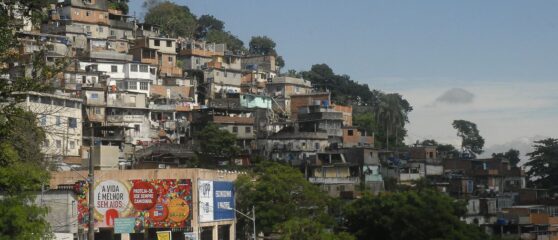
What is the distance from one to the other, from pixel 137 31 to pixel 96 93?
24917 mm

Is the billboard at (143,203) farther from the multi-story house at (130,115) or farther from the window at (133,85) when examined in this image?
the window at (133,85)

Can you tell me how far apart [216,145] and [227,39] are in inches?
2206

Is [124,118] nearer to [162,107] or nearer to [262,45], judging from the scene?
[162,107]

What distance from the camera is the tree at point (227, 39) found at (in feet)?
391

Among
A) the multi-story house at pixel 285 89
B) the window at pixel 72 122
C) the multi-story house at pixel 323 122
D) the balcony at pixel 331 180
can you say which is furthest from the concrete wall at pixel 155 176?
the multi-story house at pixel 285 89

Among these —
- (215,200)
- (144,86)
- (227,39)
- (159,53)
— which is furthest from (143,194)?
(227,39)

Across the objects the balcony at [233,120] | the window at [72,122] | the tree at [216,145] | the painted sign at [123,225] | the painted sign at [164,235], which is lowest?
the painted sign at [164,235]

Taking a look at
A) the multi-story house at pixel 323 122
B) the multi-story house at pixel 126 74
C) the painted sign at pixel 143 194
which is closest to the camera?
the painted sign at pixel 143 194

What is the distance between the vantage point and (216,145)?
225 feet


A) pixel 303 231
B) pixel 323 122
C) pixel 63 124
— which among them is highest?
pixel 323 122

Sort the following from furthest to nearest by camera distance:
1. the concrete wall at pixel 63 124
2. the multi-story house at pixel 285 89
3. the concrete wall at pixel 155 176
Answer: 1. the multi-story house at pixel 285 89
2. the concrete wall at pixel 63 124
3. the concrete wall at pixel 155 176

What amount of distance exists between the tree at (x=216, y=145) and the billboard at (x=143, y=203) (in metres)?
20.8

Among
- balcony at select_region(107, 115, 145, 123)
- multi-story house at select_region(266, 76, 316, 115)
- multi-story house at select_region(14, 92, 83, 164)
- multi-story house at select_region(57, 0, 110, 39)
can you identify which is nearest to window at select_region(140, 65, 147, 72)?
balcony at select_region(107, 115, 145, 123)

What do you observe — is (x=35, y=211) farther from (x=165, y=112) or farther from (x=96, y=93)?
(x=165, y=112)
